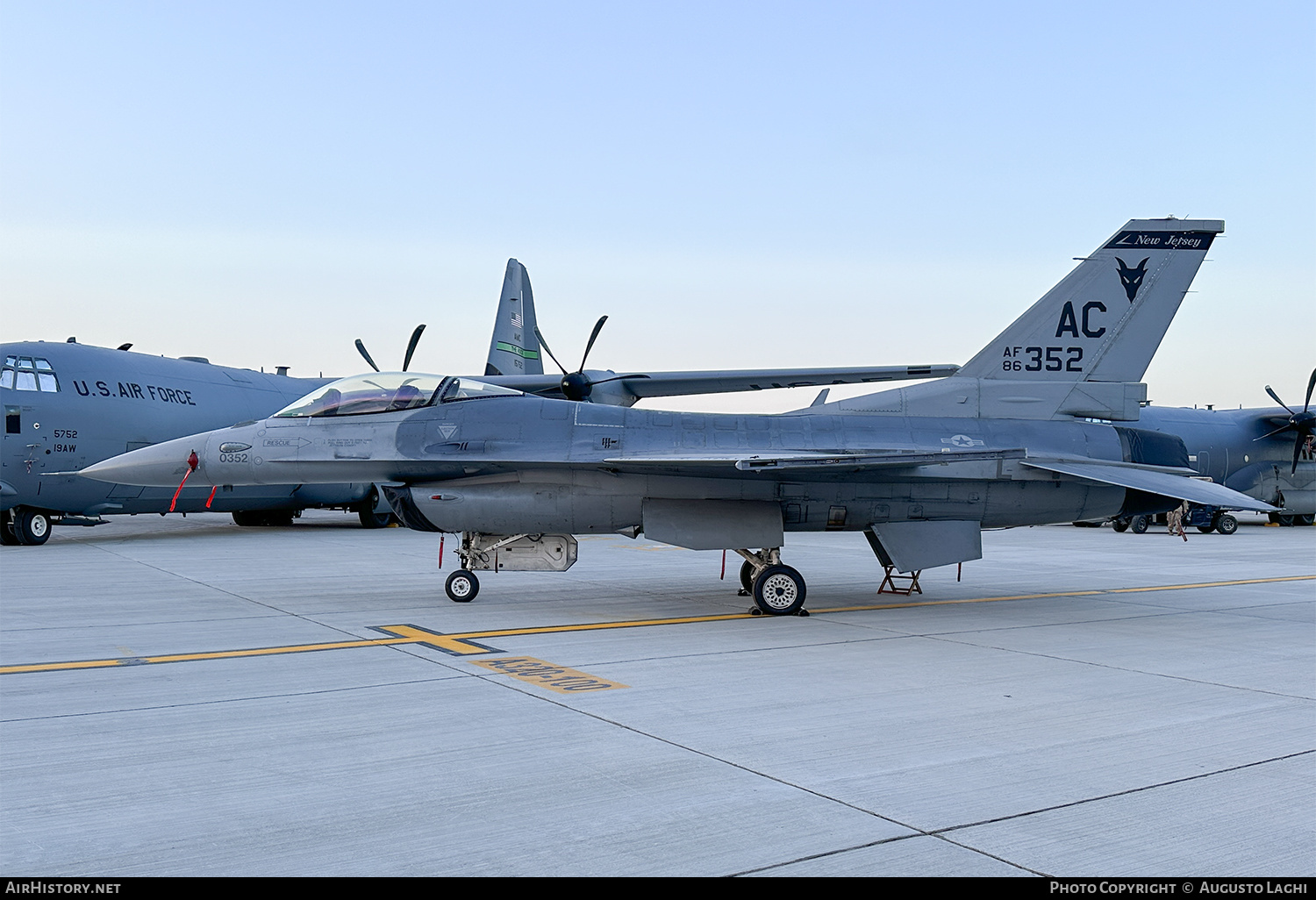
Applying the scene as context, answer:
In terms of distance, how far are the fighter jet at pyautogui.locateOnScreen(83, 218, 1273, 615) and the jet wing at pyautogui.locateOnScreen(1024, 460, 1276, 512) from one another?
3cm

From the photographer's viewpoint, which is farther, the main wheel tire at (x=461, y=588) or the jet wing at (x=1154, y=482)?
the main wheel tire at (x=461, y=588)

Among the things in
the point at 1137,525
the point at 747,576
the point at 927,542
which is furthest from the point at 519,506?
the point at 1137,525

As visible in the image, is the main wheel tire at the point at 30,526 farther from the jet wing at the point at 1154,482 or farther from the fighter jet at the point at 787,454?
the jet wing at the point at 1154,482

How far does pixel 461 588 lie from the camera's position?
11891 mm

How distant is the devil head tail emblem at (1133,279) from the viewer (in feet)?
40.2

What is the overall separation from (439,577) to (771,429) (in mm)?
5751

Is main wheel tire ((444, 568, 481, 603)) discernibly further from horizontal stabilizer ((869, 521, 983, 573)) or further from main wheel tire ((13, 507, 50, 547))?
main wheel tire ((13, 507, 50, 547))

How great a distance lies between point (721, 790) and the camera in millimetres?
5051

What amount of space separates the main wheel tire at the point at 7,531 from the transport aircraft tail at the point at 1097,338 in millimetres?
16658

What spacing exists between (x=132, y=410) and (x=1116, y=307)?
1786cm

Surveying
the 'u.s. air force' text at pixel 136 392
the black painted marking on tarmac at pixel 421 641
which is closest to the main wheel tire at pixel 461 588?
the black painted marking on tarmac at pixel 421 641

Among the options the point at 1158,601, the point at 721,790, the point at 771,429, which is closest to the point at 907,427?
the point at 771,429

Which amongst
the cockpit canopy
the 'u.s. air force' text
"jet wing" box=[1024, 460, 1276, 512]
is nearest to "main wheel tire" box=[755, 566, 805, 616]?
"jet wing" box=[1024, 460, 1276, 512]

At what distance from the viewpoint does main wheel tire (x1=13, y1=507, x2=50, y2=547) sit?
65.0ft
